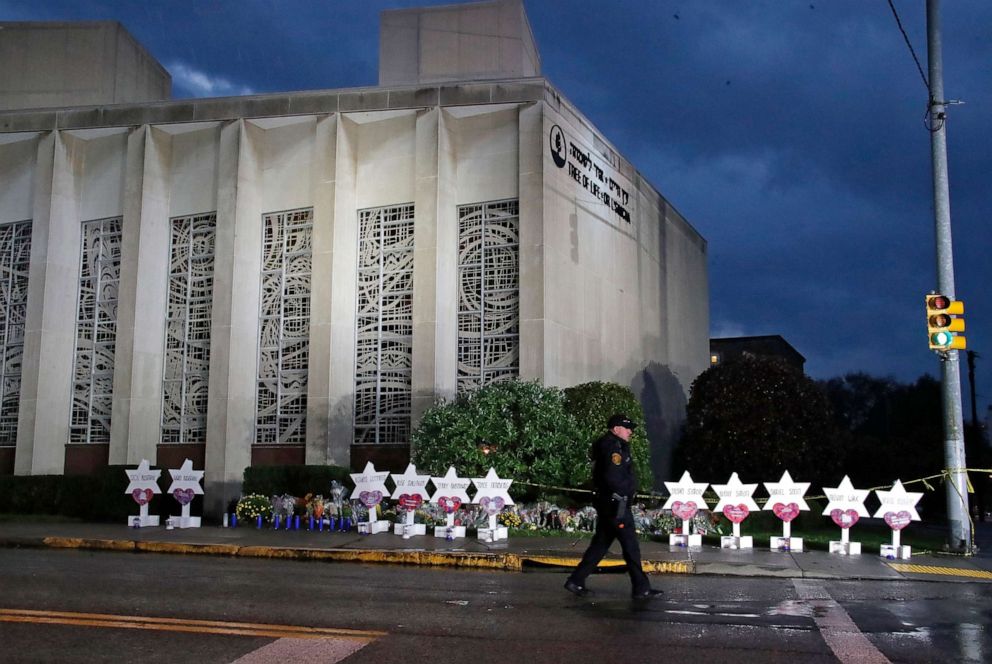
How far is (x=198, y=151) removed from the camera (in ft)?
86.2

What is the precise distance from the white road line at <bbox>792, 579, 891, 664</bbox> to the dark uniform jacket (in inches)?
83.0

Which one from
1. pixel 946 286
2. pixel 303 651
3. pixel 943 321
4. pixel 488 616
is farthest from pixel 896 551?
pixel 303 651

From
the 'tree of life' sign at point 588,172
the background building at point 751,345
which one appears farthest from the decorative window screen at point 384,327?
the background building at point 751,345

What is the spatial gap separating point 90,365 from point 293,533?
12.8 metres

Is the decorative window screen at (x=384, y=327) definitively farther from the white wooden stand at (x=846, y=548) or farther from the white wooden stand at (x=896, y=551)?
the white wooden stand at (x=896, y=551)

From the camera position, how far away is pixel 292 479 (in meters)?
20.6

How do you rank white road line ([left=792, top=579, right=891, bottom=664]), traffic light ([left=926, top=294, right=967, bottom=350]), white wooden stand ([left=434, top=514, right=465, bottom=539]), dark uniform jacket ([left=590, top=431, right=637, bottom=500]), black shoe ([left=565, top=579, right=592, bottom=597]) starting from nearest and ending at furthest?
1. white road line ([left=792, top=579, right=891, bottom=664])
2. black shoe ([left=565, top=579, right=592, bottom=597])
3. dark uniform jacket ([left=590, top=431, right=637, bottom=500])
4. traffic light ([left=926, top=294, right=967, bottom=350])
5. white wooden stand ([left=434, top=514, right=465, bottom=539])

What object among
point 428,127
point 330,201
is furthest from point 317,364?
point 428,127

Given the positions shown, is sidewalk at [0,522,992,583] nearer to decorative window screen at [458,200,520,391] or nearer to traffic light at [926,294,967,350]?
traffic light at [926,294,967,350]

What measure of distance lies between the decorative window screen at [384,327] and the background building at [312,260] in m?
0.06

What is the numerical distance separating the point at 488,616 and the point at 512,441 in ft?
32.8

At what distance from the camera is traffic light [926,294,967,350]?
1416 cm

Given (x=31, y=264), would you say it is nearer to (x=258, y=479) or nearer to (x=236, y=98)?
(x=236, y=98)

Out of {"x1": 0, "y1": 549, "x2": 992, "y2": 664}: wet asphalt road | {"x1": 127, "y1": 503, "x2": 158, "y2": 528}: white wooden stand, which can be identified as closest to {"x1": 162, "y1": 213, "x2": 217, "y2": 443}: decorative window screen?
{"x1": 127, "y1": 503, "x2": 158, "y2": 528}: white wooden stand
